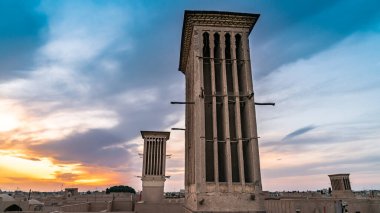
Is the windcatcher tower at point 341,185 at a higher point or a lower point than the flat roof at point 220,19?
lower

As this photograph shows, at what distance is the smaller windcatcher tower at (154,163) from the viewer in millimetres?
44750

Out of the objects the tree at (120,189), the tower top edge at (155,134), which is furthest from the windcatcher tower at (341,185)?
the tree at (120,189)

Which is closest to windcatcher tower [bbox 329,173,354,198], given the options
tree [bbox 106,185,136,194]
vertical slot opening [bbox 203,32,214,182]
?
vertical slot opening [bbox 203,32,214,182]

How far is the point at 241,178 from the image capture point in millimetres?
16797

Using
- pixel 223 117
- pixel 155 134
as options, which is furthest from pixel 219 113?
pixel 155 134

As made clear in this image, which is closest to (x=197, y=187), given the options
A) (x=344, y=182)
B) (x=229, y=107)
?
(x=229, y=107)

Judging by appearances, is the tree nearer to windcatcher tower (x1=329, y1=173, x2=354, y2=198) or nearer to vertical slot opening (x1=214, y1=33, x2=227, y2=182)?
windcatcher tower (x1=329, y1=173, x2=354, y2=198)

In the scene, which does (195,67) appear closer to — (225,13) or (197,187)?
(225,13)

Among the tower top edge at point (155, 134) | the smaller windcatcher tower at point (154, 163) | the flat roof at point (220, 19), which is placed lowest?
the smaller windcatcher tower at point (154, 163)

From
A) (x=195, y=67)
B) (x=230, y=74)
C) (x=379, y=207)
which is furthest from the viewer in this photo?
(x=379, y=207)

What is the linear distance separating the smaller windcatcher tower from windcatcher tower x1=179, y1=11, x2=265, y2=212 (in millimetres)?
27427

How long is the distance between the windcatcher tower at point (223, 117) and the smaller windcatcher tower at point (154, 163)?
27.4 meters

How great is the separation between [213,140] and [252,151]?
8.49ft

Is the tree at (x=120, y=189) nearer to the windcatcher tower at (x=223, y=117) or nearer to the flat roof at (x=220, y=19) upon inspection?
the windcatcher tower at (x=223, y=117)
